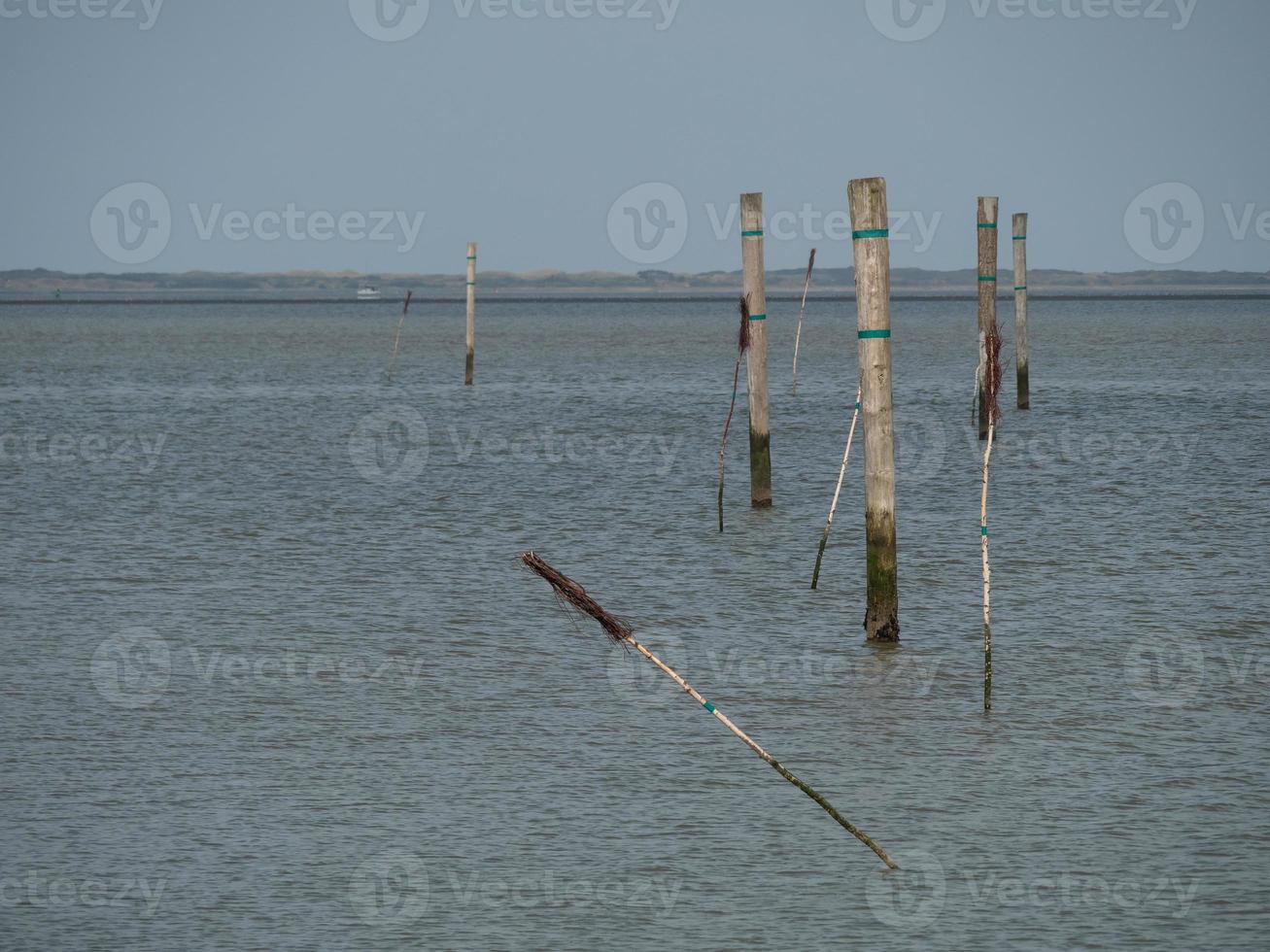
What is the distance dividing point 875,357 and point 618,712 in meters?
3.20

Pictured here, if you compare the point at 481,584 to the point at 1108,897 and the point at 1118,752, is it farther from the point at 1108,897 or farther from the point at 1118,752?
the point at 1108,897

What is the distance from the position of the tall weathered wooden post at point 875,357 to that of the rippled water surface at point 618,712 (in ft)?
3.29

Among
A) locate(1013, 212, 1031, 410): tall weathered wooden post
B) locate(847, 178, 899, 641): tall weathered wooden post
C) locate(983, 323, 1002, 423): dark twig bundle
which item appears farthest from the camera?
locate(1013, 212, 1031, 410): tall weathered wooden post

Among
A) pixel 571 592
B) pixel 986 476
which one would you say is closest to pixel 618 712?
pixel 986 476

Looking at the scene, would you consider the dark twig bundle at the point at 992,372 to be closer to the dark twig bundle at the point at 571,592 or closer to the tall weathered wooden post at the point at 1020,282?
the dark twig bundle at the point at 571,592

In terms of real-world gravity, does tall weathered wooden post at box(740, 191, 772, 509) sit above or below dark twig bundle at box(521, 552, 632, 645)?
above

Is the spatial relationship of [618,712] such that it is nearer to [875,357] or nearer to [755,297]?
[875,357]

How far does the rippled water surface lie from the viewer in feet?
27.7

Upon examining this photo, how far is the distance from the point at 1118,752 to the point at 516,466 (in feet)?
59.5

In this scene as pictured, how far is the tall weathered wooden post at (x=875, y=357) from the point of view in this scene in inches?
521

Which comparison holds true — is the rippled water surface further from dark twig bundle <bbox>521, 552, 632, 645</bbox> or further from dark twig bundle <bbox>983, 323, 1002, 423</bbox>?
dark twig bundle <bbox>983, 323, 1002, 423</bbox>

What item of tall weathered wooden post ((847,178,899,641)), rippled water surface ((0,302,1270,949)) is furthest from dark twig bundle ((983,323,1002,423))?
rippled water surface ((0,302,1270,949))

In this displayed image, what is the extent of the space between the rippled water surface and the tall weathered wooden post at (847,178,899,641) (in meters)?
1.00

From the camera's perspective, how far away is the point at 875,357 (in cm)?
1322
